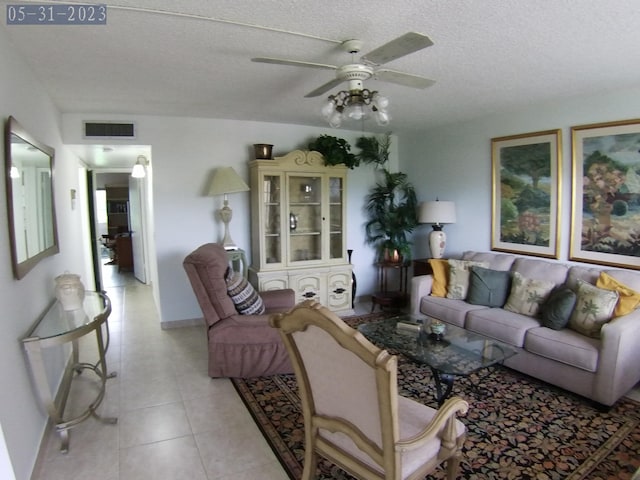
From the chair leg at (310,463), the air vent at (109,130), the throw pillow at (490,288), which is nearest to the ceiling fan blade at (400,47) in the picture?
the chair leg at (310,463)

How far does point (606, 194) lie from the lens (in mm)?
3252

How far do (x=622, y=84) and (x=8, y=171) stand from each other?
13.6ft

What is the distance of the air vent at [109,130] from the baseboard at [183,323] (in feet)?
6.77

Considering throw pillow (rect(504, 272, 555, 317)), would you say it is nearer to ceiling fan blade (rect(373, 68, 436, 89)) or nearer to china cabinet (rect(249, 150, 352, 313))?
china cabinet (rect(249, 150, 352, 313))

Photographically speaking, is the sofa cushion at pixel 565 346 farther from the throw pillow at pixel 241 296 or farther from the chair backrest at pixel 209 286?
the chair backrest at pixel 209 286

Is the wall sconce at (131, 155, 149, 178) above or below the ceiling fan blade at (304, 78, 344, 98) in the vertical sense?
below

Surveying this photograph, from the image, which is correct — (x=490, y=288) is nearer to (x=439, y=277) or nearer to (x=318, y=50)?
(x=439, y=277)

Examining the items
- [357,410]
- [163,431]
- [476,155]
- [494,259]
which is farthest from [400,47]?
[476,155]

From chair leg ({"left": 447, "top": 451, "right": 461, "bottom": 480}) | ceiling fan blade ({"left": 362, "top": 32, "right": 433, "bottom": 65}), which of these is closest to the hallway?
chair leg ({"left": 447, "top": 451, "right": 461, "bottom": 480})

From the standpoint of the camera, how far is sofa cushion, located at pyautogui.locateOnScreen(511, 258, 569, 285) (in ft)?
11.0

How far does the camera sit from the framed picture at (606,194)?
3098mm

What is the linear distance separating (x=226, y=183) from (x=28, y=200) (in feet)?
6.56

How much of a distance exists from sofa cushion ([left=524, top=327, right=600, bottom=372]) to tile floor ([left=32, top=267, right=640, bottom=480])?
1.87ft

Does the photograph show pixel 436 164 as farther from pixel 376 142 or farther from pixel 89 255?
pixel 89 255
